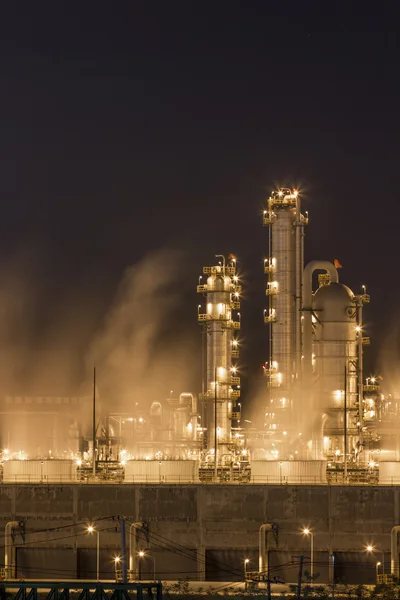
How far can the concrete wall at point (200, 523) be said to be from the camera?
60500mm

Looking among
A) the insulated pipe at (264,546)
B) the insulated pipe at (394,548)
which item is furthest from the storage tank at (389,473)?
the insulated pipe at (264,546)

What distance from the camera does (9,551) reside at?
197 feet

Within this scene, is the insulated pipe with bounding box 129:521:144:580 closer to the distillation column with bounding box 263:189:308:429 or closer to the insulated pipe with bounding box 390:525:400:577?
the insulated pipe with bounding box 390:525:400:577

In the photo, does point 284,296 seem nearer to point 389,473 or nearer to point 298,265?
point 298,265

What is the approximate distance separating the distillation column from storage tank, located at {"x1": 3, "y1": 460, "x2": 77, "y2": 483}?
19.0 m

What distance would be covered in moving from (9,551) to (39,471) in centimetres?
555

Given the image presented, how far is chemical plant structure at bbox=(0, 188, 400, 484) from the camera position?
6475 cm

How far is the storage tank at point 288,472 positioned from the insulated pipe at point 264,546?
3.31 m

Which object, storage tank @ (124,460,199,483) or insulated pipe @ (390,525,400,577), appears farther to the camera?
storage tank @ (124,460,199,483)

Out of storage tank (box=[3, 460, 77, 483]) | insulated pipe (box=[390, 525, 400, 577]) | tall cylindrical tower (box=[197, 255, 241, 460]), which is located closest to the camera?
insulated pipe (box=[390, 525, 400, 577])

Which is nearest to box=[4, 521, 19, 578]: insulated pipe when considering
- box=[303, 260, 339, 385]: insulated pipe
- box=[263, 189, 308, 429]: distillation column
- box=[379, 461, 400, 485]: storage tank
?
box=[379, 461, 400, 485]: storage tank

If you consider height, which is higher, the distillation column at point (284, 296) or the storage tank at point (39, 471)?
the distillation column at point (284, 296)

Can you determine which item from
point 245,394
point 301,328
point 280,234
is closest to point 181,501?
point 301,328

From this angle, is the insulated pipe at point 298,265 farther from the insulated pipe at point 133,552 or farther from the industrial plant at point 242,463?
the insulated pipe at point 133,552
